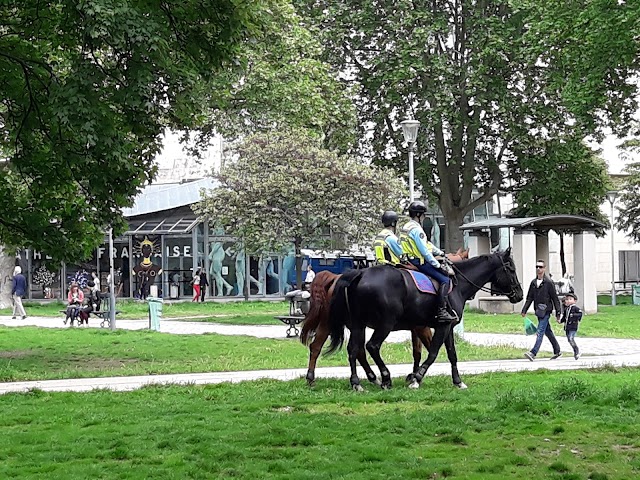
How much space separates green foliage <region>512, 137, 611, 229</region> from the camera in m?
46.0

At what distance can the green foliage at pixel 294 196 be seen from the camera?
3519cm

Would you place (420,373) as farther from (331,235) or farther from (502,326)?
(331,235)

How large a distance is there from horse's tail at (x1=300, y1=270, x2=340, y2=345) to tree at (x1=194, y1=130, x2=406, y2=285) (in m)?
20.2

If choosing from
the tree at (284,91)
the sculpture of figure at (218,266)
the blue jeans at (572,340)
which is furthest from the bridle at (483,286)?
the sculpture of figure at (218,266)

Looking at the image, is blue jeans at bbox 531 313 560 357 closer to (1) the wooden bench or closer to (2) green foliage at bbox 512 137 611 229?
(1) the wooden bench

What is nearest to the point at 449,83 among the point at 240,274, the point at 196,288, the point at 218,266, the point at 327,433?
the point at 240,274

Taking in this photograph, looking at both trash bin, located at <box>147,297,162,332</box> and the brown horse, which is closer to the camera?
the brown horse

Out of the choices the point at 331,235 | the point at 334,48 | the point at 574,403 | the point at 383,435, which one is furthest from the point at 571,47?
the point at 383,435

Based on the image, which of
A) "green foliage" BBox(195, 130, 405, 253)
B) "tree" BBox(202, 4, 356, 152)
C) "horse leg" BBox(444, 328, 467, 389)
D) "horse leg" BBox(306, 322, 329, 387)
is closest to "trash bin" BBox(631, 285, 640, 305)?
"green foliage" BBox(195, 130, 405, 253)

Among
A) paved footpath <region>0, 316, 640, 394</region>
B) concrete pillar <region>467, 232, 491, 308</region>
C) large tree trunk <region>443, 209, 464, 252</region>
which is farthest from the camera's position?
large tree trunk <region>443, 209, 464, 252</region>

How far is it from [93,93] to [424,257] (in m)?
5.04

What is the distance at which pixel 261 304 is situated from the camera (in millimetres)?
47375

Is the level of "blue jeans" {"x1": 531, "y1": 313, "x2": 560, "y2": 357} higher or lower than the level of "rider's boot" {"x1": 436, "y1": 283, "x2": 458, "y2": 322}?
lower

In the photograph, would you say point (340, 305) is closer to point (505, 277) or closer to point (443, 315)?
point (443, 315)
